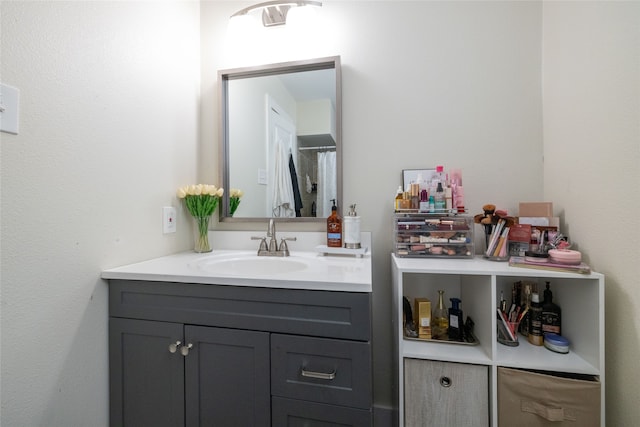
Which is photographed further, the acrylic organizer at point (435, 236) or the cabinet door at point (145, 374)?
the acrylic organizer at point (435, 236)

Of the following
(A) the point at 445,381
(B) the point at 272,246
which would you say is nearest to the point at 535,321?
(A) the point at 445,381

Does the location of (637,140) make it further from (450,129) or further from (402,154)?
(402,154)

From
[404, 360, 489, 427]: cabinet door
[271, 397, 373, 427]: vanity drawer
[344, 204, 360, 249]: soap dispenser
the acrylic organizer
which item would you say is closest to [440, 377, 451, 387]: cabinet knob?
[404, 360, 489, 427]: cabinet door

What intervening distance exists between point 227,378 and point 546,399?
938 mm

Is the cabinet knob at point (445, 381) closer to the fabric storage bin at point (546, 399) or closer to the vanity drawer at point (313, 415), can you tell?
the fabric storage bin at point (546, 399)

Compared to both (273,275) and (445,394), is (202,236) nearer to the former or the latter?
(273,275)

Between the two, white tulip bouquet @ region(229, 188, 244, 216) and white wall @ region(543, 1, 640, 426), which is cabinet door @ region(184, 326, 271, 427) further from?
white wall @ region(543, 1, 640, 426)

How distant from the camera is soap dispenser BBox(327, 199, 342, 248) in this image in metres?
1.19

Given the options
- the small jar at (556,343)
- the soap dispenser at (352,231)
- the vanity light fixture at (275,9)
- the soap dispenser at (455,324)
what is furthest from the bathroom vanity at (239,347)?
the vanity light fixture at (275,9)

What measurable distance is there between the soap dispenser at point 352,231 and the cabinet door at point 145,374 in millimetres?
686

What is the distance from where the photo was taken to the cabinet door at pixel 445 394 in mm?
831

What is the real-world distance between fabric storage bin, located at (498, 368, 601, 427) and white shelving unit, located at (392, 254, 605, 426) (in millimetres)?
20

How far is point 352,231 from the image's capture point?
1146mm

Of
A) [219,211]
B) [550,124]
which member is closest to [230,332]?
[219,211]
